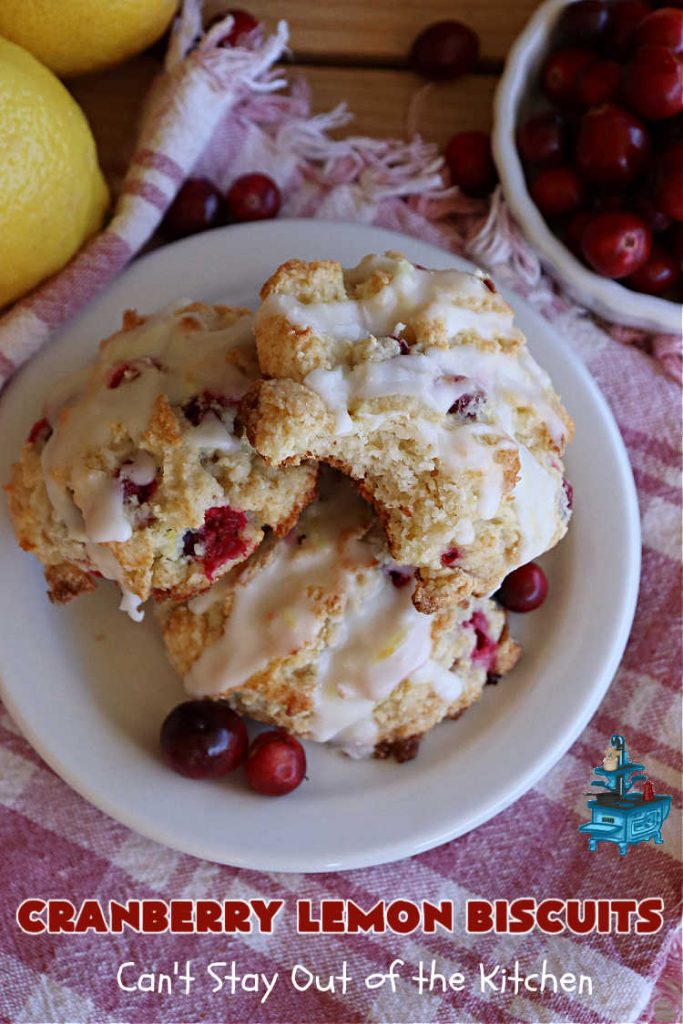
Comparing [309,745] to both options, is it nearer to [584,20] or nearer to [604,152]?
[604,152]

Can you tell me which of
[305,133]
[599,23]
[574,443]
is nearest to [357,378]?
[574,443]

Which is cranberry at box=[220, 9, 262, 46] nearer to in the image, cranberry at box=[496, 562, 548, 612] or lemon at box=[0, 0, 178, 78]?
lemon at box=[0, 0, 178, 78]

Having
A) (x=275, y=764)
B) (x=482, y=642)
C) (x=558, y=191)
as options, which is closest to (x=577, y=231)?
(x=558, y=191)

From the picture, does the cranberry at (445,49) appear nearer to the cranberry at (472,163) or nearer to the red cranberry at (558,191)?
the cranberry at (472,163)

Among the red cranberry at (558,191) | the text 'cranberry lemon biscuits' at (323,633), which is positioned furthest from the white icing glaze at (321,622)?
the red cranberry at (558,191)

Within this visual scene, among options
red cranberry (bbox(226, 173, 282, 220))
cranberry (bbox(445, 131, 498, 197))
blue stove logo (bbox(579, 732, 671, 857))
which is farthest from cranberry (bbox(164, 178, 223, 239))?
blue stove logo (bbox(579, 732, 671, 857))
